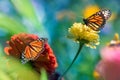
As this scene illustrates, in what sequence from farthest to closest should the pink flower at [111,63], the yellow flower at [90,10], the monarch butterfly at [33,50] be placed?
the yellow flower at [90,10] → the monarch butterfly at [33,50] → the pink flower at [111,63]

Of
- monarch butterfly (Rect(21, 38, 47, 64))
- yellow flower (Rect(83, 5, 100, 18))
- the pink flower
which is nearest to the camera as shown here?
the pink flower

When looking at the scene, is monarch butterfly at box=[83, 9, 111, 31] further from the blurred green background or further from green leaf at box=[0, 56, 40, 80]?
green leaf at box=[0, 56, 40, 80]

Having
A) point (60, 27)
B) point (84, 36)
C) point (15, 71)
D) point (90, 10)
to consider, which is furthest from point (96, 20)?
point (90, 10)

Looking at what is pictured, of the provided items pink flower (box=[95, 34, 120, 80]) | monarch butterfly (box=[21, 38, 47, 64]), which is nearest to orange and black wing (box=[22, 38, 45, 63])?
monarch butterfly (box=[21, 38, 47, 64])

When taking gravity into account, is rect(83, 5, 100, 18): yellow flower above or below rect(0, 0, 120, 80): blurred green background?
above

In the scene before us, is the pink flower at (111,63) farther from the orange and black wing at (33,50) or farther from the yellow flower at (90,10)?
the yellow flower at (90,10)

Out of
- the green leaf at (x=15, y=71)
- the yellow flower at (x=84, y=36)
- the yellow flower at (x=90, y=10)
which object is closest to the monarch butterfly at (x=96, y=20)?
the yellow flower at (x=84, y=36)

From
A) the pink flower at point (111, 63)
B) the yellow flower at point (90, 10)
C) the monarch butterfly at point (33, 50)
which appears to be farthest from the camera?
the yellow flower at point (90, 10)

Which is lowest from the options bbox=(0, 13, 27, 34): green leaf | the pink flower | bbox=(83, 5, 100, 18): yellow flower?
the pink flower
